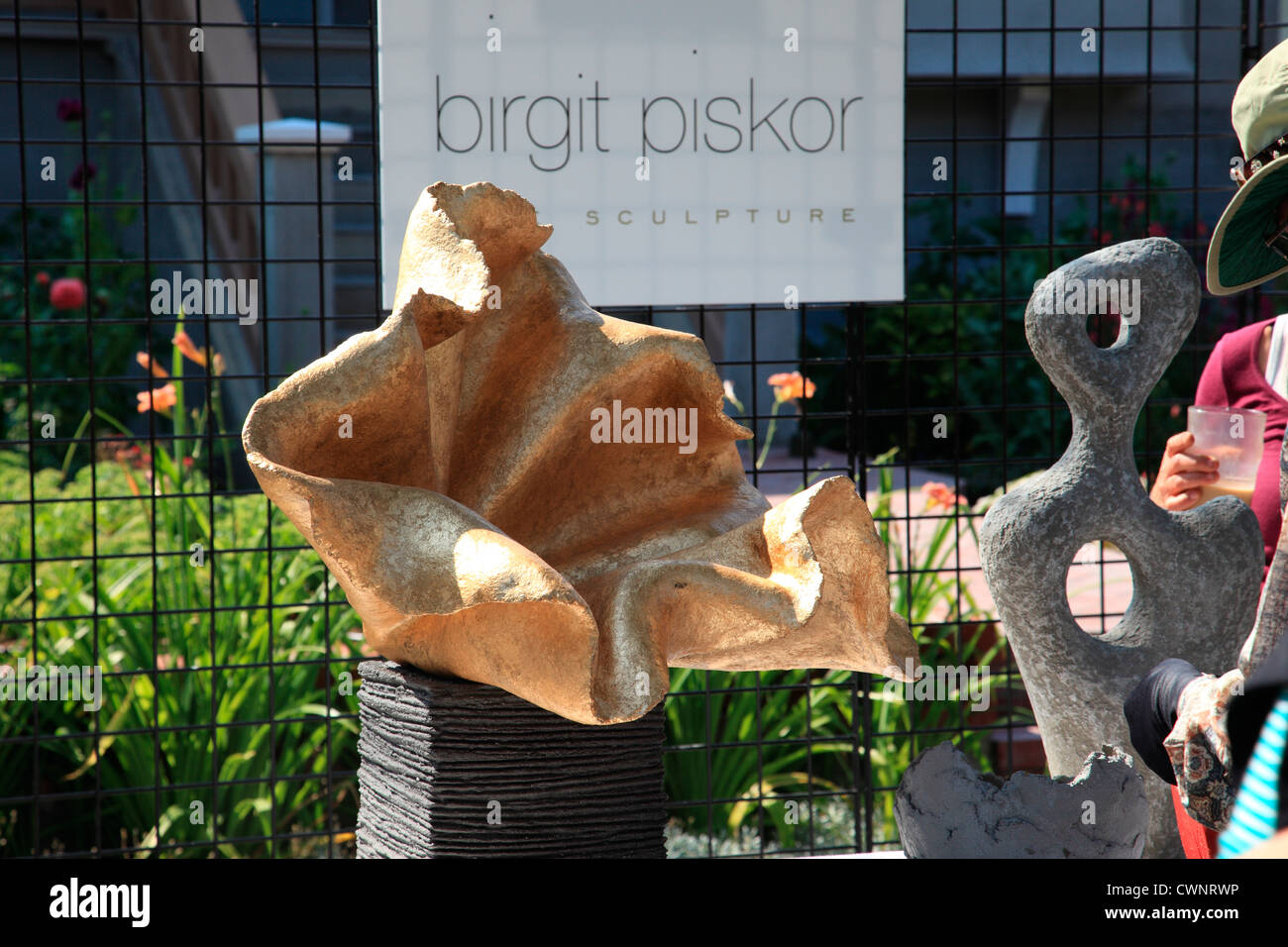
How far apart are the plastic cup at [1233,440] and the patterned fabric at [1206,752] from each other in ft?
2.89

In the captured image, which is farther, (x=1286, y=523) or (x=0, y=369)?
(x=0, y=369)

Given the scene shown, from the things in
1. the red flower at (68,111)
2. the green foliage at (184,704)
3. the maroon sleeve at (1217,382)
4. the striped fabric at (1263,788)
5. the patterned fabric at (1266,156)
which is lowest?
the green foliage at (184,704)

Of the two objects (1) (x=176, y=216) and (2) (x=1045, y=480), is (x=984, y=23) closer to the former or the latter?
(1) (x=176, y=216)

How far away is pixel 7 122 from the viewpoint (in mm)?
5941

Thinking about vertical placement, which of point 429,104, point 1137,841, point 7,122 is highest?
point 7,122

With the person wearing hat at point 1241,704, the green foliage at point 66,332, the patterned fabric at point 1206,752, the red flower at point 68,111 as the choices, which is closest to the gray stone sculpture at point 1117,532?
the person wearing hat at point 1241,704

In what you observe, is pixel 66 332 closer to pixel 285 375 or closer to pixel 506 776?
pixel 285 375

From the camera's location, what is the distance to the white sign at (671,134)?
2.58m

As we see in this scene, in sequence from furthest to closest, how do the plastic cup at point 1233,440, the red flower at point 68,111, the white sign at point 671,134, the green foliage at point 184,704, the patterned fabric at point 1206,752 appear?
1. the red flower at point 68,111
2. the green foliage at point 184,704
3. the white sign at point 671,134
4. the plastic cup at point 1233,440
5. the patterned fabric at point 1206,752

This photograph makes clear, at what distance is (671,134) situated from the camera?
8.76 ft

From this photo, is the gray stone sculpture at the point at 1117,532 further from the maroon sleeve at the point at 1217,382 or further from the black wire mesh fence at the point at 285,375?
the black wire mesh fence at the point at 285,375

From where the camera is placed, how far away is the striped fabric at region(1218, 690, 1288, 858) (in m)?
0.67
